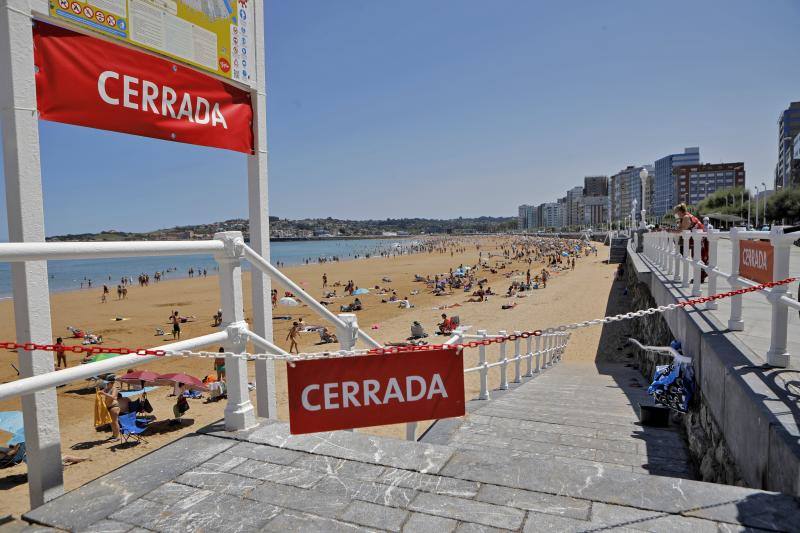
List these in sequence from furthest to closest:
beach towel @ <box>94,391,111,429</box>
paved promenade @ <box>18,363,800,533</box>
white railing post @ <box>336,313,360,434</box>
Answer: beach towel @ <box>94,391,111,429</box> < white railing post @ <box>336,313,360,434</box> < paved promenade @ <box>18,363,800,533</box>

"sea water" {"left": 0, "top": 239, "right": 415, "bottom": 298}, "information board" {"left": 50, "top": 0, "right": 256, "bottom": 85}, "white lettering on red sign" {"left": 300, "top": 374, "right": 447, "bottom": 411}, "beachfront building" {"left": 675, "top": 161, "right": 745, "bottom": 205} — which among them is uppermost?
"beachfront building" {"left": 675, "top": 161, "right": 745, "bottom": 205}

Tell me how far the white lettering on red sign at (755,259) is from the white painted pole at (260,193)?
161 inches

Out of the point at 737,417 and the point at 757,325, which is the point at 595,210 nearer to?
the point at 757,325

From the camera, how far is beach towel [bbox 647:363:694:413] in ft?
15.4

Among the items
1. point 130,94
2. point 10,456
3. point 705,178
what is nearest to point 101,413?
point 10,456

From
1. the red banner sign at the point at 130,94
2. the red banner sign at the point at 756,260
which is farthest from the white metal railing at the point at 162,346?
the red banner sign at the point at 756,260

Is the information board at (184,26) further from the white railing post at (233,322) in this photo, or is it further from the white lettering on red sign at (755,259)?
the white lettering on red sign at (755,259)

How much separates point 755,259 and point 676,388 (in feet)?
4.54

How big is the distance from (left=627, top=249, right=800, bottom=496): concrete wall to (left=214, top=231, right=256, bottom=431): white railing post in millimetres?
2957

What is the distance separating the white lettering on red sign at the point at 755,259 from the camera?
4.03 meters

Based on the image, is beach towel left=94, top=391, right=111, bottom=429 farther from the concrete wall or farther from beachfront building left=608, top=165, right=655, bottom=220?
beachfront building left=608, top=165, right=655, bottom=220

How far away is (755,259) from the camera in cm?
427

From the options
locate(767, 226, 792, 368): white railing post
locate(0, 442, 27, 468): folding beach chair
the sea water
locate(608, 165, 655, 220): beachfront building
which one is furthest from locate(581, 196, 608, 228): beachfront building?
locate(767, 226, 792, 368): white railing post

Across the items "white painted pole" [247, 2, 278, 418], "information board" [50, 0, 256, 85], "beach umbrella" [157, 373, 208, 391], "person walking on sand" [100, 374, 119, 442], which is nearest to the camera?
"information board" [50, 0, 256, 85]
